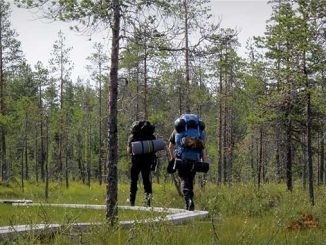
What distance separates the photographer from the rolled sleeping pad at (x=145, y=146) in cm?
1004

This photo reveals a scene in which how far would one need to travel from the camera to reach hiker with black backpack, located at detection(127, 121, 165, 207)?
10.1 meters

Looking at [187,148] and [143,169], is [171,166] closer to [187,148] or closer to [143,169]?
[187,148]

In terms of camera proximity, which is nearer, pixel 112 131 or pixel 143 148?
pixel 112 131

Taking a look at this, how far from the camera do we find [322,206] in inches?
441

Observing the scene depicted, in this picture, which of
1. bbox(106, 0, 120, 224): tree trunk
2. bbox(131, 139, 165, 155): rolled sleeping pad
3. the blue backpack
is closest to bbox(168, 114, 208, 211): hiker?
the blue backpack

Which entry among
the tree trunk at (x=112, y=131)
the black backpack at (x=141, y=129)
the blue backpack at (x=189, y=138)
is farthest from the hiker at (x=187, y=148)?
the tree trunk at (x=112, y=131)

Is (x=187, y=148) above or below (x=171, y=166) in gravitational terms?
above

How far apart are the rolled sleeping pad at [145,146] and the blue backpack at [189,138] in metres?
0.91

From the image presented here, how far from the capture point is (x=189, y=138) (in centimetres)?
924

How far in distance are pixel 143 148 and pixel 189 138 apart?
133 centimetres

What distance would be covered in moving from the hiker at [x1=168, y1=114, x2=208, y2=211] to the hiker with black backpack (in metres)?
0.84

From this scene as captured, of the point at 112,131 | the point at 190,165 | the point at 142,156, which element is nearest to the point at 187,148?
the point at 190,165

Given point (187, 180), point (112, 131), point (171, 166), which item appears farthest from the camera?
point (171, 166)

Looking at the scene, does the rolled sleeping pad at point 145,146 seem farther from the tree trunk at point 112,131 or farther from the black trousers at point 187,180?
the tree trunk at point 112,131
